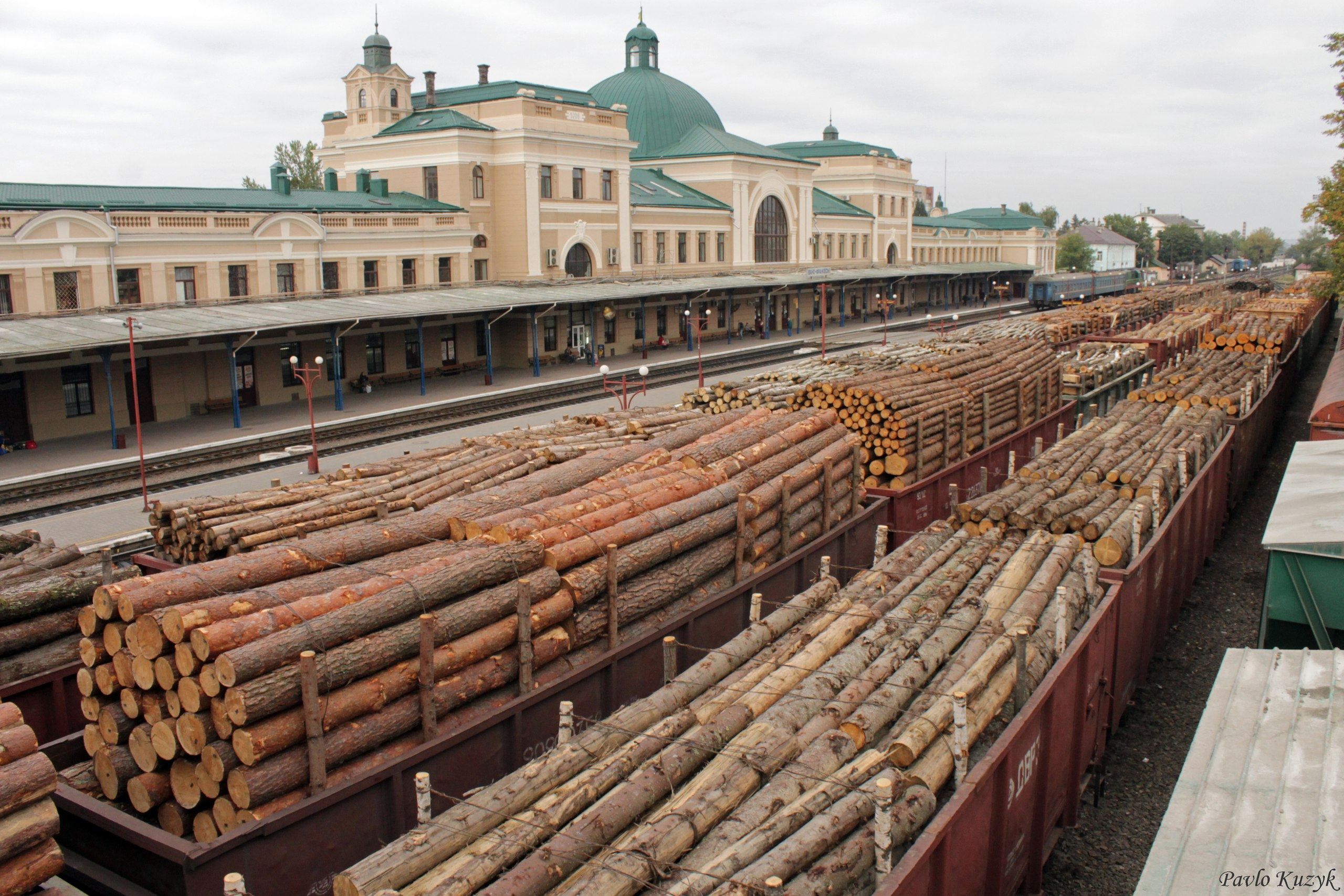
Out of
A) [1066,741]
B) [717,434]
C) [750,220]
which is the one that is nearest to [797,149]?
[750,220]

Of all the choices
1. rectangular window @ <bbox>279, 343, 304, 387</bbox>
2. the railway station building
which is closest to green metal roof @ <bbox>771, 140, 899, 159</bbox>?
the railway station building

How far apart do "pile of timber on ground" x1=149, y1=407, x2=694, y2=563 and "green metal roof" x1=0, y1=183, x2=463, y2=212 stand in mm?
23067

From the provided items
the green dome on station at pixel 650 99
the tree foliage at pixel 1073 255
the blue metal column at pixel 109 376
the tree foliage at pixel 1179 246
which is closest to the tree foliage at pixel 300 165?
the green dome on station at pixel 650 99

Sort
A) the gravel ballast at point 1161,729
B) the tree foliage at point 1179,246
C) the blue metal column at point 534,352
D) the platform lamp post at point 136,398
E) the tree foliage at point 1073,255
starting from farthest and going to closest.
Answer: the tree foliage at point 1179,246 < the tree foliage at point 1073,255 < the blue metal column at point 534,352 < the platform lamp post at point 136,398 < the gravel ballast at point 1161,729

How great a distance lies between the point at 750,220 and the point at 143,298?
41.1m

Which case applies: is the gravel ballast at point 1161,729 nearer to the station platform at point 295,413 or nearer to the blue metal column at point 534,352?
the station platform at point 295,413

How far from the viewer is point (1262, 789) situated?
6.32 metres

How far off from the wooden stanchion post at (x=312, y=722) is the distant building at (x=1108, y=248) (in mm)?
165843

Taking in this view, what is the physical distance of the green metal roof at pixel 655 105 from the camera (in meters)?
75.9

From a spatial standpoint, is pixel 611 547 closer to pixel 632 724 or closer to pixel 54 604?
pixel 632 724

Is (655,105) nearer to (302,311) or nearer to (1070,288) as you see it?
(1070,288)

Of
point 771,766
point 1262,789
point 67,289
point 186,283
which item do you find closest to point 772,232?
point 186,283

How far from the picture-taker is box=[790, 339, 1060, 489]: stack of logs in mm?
17516

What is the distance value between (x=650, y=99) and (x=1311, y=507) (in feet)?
236
